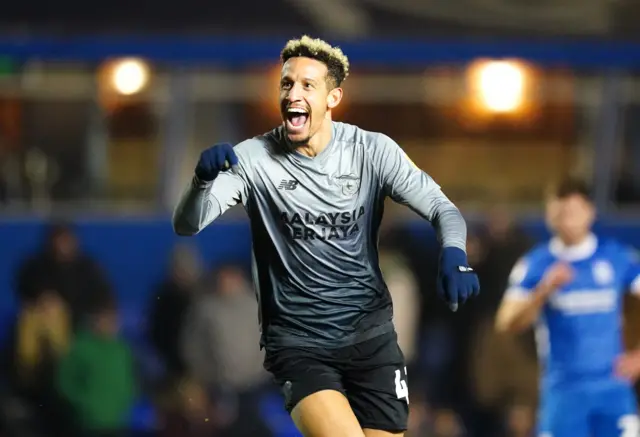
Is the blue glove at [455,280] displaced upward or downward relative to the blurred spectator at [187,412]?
upward

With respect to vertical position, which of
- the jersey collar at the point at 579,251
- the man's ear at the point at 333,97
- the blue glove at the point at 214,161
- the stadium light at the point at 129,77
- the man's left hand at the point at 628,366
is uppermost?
the stadium light at the point at 129,77

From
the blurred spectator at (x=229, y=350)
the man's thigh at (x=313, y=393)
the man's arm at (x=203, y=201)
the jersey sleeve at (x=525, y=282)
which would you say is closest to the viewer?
the man's arm at (x=203, y=201)

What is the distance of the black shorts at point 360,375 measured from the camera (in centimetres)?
531

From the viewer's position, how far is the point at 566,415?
7875 mm

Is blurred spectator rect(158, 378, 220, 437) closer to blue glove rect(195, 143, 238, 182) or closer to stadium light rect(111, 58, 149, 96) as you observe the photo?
stadium light rect(111, 58, 149, 96)

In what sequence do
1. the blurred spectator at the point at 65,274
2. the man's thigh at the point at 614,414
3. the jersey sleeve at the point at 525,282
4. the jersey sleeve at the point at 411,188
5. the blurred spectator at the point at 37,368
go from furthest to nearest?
1. the blurred spectator at the point at 65,274
2. the blurred spectator at the point at 37,368
3. the jersey sleeve at the point at 525,282
4. the man's thigh at the point at 614,414
5. the jersey sleeve at the point at 411,188

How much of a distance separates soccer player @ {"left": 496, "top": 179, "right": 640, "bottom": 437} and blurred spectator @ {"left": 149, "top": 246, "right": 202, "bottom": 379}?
334cm

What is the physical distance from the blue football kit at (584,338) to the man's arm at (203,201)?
10.3ft

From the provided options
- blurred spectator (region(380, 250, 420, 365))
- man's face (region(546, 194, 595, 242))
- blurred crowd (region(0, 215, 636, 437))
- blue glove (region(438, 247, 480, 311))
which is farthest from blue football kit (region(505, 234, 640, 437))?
blue glove (region(438, 247, 480, 311))

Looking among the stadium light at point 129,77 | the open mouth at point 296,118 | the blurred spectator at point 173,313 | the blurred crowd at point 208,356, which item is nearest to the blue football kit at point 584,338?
the blurred crowd at point 208,356

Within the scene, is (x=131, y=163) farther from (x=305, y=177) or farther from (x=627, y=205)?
(x=305, y=177)

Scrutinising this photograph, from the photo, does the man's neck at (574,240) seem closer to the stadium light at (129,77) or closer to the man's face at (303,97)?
the man's face at (303,97)

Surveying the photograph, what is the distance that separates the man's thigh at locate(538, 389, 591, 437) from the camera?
309 inches

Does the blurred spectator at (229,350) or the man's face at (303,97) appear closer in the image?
the man's face at (303,97)
